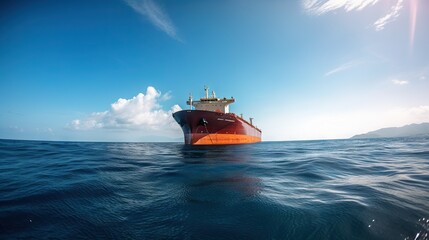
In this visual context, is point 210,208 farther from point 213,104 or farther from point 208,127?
point 213,104

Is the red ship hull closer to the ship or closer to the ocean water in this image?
the ship

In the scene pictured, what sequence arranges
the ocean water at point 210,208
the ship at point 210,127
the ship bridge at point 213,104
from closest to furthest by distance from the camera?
1. the ocean water at point 210,208
2. the ship at point 210,127
3. the ship bridge at point 213,104

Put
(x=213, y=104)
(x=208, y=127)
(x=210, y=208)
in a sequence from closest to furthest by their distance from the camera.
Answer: (x=210, y=208), (x=208, y=127), (x=213, y=104)

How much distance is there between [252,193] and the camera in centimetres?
446

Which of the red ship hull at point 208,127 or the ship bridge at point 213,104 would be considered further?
the ship bridge at point 213,104

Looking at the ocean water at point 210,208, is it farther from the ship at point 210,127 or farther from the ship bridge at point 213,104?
the ship bridge at point 213,104

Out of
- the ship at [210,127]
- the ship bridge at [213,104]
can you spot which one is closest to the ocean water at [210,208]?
the ship at [210,127]

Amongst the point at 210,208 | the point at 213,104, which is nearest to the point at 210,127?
the point at 213,104

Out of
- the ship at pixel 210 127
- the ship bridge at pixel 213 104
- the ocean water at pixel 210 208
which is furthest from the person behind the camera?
the ship bridge at pixel 213 104

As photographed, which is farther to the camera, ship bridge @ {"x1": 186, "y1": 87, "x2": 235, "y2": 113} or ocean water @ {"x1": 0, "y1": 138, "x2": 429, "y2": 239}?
ship bridge @ {"x1": 186, "y1": 87, "x2": 235, "y2": 113}

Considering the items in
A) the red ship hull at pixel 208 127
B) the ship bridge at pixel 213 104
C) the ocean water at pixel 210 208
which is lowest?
the ocean water at pixel 210 208

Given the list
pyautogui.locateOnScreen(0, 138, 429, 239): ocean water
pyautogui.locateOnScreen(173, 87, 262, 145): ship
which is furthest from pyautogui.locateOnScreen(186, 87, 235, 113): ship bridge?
pyautogui.locateOnScreen(0, 138, 429, 239): ocean water

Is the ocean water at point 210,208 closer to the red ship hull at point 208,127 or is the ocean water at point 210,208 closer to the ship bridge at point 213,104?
the red ship hull at point 208,127

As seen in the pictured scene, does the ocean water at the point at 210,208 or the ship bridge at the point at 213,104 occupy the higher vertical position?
→ the ship bridge at the point at 213,104
